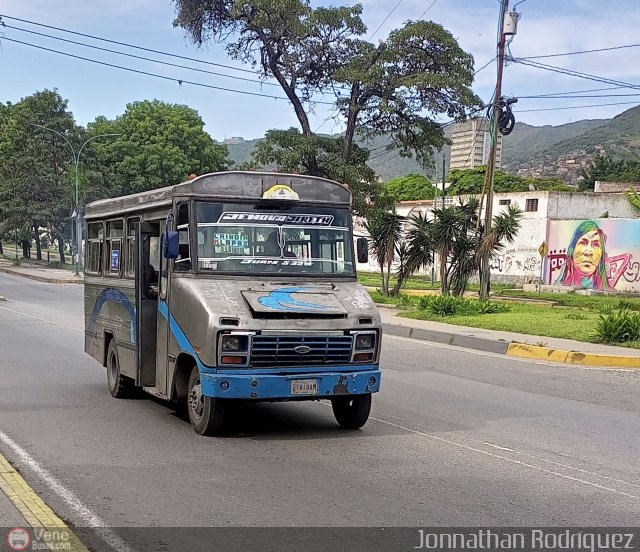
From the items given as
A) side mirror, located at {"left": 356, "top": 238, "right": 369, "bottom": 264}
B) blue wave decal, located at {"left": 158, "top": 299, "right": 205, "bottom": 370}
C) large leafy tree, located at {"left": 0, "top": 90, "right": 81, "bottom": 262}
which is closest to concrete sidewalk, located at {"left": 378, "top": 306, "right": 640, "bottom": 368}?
side mirror, located at {"left": 356, "top": 238, "right": 369, "bottom": 264}

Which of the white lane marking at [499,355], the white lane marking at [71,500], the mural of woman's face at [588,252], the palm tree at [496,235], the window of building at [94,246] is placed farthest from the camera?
the mural of woman's face at [588,252]

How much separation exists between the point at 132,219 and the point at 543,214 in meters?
36.6

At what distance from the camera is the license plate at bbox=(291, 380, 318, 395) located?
793cm

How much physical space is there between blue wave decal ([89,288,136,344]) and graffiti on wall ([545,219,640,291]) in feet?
98.7

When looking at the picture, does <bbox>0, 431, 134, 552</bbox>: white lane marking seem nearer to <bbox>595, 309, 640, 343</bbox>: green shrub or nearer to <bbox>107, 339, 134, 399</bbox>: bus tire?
<bbox>107, 339, 134, 399</bbox>: bus tire

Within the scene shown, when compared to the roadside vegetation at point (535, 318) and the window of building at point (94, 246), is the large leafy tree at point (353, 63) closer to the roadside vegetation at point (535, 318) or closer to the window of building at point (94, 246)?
the roadside vegetation at point (535, 318)

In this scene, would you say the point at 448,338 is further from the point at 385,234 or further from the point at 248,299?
the point at 385,234

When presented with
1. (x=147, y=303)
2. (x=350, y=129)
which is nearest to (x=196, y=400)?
(x=147, y=303)

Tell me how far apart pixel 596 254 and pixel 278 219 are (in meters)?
32.5

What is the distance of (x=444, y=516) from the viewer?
5.81 metres

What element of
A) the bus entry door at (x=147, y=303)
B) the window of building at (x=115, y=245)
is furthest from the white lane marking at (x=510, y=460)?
the window of building at (x=115, y=245)

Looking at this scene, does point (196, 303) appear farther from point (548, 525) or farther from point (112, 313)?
point (548, 525)

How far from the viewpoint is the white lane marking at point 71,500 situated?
529 centimetres

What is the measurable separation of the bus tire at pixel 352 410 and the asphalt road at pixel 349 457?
177 mm
